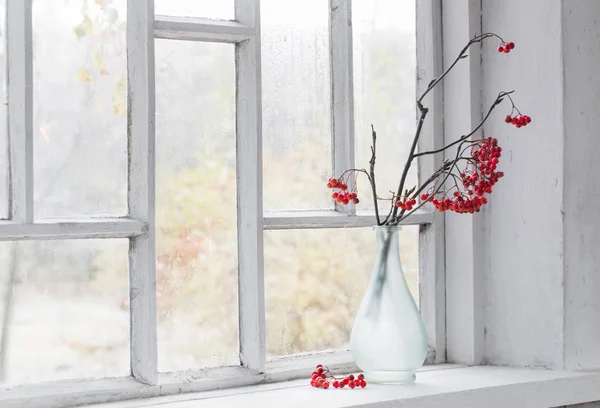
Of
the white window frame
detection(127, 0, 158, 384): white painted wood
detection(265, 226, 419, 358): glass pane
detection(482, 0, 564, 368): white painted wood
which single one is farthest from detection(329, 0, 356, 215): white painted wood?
detection(127, 0, 158, 384): white painted wood

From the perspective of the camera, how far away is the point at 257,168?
1.62 metres

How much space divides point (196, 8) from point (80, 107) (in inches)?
11.1

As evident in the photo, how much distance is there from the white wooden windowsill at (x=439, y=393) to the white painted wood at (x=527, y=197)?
0.08 m

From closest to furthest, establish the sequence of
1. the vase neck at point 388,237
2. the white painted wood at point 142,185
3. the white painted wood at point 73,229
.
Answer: the white painted wood at point 73,229 → the white painted wood at point 142,185 → the vase neck at point 388,237

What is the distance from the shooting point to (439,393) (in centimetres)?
151

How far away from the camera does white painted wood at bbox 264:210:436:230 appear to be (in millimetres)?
1673

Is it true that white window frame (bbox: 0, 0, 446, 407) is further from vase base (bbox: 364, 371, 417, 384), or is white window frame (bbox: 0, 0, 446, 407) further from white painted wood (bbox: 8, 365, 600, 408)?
vase base (bbox: 364, 371, 417, 384)

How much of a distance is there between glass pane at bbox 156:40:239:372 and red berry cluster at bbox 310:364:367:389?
162 mm

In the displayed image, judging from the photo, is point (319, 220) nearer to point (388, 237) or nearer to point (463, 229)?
point (388, 237)

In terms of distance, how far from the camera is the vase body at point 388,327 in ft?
5.20

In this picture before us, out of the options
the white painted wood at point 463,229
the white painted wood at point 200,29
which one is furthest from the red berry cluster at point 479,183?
the white painted wood at point 200,29

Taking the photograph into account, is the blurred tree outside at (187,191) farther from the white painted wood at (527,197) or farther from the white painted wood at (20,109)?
the white painted wood at (527,197)

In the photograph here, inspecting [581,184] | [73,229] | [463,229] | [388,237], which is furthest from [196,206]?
[581,184]

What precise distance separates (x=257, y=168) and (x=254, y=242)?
0.13 m
